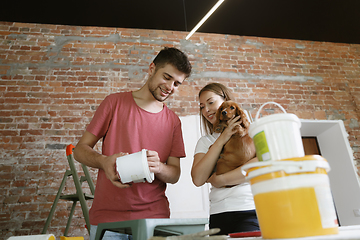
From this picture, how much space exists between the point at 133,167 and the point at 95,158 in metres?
0.31

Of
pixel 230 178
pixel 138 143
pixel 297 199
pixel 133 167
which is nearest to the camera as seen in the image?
pixel 297 199

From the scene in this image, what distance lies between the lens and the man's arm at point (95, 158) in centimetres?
113

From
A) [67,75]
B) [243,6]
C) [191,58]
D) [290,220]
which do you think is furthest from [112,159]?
[243,6]

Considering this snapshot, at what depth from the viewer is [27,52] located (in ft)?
10.9

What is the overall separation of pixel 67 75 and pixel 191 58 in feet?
5.32

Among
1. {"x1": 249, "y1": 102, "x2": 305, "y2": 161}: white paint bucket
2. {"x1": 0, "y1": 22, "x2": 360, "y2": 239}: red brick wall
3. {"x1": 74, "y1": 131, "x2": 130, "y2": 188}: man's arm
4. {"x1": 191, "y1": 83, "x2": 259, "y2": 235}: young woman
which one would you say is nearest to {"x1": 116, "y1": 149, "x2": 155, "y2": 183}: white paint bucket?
{"x1": 74, "y1": 131, "x2": 130, "y2": 188}: man's arm

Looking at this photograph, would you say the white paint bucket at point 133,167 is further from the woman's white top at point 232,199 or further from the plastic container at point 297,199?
the plastic container at point 297,199

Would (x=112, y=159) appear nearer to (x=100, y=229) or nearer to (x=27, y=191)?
(x=100, y=229)

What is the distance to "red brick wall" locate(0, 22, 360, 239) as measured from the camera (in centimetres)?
285

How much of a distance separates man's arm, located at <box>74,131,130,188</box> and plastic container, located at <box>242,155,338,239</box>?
0.68 metres

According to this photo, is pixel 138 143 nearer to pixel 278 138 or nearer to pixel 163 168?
pixel 163 168

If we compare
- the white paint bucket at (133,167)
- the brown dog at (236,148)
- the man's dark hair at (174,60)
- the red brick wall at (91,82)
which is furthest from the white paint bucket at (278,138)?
the red brick wall at (91,82)

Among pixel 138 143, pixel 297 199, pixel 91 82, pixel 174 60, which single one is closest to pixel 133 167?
pixel 138 143

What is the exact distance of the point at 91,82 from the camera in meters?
3.33
